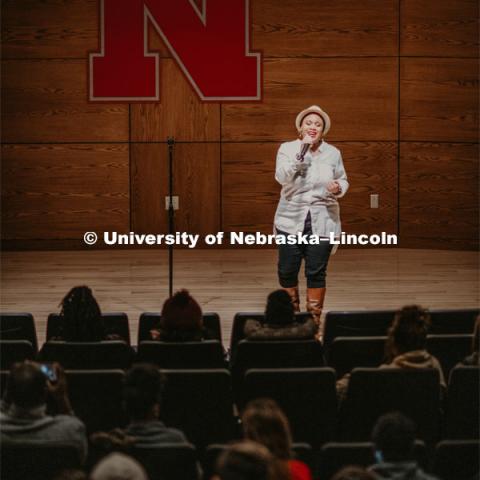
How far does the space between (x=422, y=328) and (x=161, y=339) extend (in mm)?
1360

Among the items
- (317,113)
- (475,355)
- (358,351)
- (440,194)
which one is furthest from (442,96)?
(475,355)

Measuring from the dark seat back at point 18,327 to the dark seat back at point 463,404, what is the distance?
2.44 metres

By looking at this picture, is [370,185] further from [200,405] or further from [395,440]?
[395,440]

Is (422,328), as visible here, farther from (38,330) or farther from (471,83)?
(471,83)

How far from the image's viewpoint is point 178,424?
12.8 feet

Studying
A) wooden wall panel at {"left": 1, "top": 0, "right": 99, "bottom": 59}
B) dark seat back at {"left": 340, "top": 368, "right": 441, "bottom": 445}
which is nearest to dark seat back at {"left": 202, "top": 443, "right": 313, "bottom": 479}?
dark seat back at {"left": 340, "top": 368, "right": 441, "bottom": 445}

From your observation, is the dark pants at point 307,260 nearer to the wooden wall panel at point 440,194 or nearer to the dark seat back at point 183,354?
the dark seat back at point 183,354

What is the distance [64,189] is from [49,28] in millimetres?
1716

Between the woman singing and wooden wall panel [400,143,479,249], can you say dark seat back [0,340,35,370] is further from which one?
wooden wall panel [400,143,479,249]

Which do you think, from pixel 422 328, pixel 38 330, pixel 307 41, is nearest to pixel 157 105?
pixel 307 41

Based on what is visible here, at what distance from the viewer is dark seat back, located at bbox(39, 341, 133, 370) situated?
4.51 m

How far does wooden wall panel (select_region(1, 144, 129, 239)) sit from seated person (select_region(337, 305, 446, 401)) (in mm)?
6789

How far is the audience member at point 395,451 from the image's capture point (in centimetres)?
272

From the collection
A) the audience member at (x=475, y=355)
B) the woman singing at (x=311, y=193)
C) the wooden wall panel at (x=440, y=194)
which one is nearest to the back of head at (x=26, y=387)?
the audience member at (x=475, y=355)
